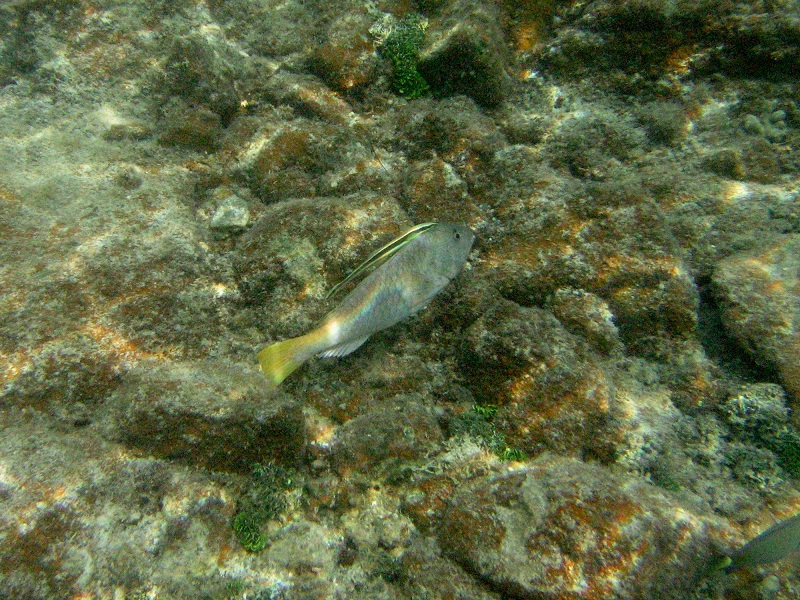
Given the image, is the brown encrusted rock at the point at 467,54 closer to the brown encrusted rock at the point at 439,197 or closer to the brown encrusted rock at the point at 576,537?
the brown encrusted rock at the point at 439,197

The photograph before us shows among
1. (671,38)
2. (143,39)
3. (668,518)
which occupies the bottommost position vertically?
(668,518)

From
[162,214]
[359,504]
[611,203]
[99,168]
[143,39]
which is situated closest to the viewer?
[359,504]

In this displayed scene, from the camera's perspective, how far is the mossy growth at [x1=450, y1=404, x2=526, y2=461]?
270cm

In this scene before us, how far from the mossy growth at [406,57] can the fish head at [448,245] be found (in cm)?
259

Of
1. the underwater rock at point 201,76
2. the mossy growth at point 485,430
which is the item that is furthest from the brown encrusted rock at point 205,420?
the underwater rock at point 201,76

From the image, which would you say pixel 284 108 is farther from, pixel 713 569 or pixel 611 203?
pixel 713 569

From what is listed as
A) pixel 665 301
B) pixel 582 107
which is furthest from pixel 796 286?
pixel 582 107

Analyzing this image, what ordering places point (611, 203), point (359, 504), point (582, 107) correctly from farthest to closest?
point (582, 107), point (611, 203), point (359, 504)

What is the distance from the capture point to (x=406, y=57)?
4395 mm

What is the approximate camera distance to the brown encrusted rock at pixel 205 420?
2.51m

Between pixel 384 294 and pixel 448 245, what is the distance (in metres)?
0.55

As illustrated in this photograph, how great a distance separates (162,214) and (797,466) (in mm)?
5367

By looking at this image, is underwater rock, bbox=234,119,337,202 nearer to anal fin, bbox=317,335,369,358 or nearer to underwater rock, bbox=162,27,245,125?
underwater rock, bbox=162,27,245,125

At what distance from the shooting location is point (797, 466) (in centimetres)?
275
